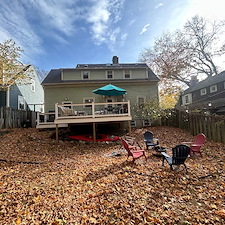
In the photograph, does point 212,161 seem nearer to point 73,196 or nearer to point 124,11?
point 73,196

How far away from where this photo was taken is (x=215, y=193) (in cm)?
314

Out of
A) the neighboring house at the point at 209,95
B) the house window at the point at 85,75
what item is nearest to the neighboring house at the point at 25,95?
the house window at the point at 85,75

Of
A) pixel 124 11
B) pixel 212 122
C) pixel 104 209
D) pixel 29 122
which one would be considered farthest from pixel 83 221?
pixel 29 122

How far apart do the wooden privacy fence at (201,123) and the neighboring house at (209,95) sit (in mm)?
6045

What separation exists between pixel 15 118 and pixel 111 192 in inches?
467

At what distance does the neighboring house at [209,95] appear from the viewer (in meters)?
17.1

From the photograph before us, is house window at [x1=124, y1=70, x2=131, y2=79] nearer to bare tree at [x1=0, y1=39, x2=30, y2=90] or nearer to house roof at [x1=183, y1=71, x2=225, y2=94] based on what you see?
bare tree at [x1=0, y1=39, x2=30, y2=90]

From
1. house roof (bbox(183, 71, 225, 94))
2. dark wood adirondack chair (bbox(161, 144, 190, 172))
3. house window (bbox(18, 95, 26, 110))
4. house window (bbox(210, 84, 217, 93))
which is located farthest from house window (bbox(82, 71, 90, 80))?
house window (bbox(210, 84, 217, 93))

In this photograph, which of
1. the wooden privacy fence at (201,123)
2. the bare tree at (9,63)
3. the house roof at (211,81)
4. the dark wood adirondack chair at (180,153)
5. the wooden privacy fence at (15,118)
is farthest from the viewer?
the house roof at (211,81)

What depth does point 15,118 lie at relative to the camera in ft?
38.1

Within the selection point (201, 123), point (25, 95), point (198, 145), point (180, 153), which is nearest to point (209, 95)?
point (201, 123)

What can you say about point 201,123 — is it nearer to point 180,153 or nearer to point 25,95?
point 180,153

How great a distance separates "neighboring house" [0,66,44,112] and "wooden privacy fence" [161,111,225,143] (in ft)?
41.4

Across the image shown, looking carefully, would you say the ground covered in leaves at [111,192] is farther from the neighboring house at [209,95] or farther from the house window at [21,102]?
the neighboring house at [209,95]
